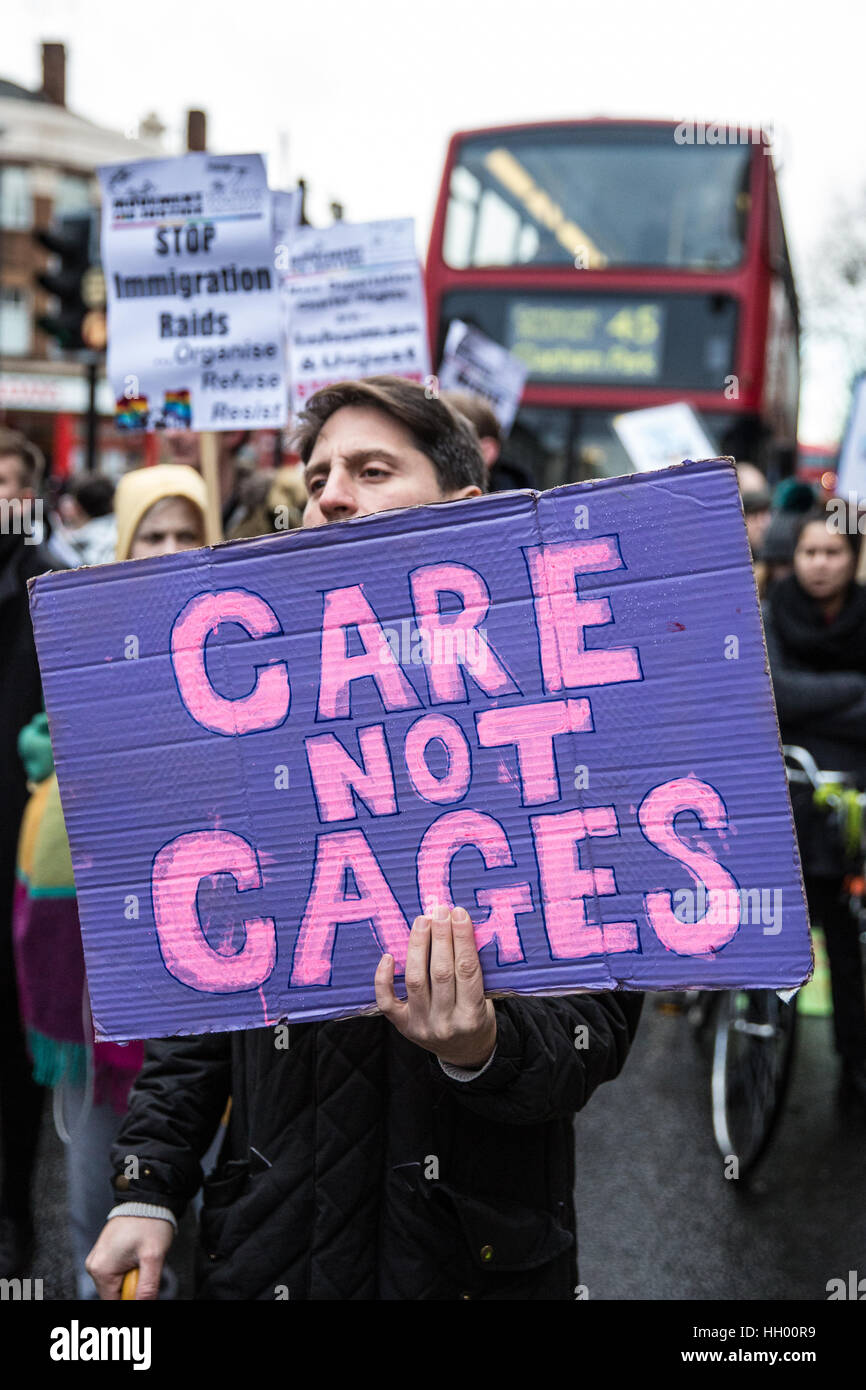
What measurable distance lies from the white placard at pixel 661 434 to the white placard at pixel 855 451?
33.5 inches

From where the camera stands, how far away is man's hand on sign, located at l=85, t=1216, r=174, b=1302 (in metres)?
1.91

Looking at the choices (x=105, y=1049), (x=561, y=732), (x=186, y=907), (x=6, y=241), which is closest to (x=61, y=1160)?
(x=105, y=1049)

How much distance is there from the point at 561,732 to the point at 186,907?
21.5 inches

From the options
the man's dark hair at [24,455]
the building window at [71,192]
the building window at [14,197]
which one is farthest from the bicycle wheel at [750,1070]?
the building window at [14,197]

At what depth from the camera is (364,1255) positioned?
1.80 metres

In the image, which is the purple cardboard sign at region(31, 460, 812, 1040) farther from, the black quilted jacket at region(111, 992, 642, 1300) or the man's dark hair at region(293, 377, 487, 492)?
the man's dark hair at region(293, 377, 487, 492)

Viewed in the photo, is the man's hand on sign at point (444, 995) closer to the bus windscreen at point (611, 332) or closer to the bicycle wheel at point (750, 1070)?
the bicycle wheel at point (750, 1070)

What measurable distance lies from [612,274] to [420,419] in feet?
23.6

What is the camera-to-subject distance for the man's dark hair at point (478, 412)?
4.23 metres

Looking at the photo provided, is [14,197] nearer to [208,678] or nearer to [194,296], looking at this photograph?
[194,296]

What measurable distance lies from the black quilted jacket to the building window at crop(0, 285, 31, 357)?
41559 mm

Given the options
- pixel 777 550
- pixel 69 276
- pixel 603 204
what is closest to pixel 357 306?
pixel 777 550

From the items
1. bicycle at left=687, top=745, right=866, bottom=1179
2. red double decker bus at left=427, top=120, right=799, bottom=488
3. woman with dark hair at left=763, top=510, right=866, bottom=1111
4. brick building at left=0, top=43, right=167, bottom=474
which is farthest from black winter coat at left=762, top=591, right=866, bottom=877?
brick building at left=0, top=43, right=167, bottom=474

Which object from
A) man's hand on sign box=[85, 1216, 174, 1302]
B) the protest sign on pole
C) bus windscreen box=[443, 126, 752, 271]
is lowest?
man's hand on sign box=[85, 1216, 174, 1302]
